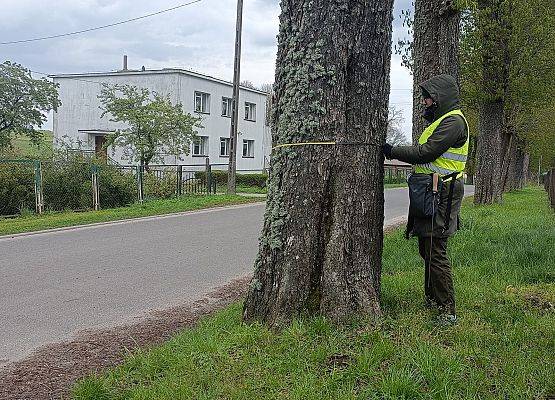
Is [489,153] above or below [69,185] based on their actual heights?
above

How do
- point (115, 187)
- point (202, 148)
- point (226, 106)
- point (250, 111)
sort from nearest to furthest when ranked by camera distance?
point (115, 187), point (202, 148), point (226, 106), point (250, 111)

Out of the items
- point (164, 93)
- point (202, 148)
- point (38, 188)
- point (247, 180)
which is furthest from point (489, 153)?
point (202, 148)

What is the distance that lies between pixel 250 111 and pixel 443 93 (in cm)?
4229

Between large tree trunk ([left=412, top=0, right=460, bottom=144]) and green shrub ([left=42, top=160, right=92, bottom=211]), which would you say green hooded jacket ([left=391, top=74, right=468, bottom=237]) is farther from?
green shrub ([left=42, top=160, right=92, bottom=211])

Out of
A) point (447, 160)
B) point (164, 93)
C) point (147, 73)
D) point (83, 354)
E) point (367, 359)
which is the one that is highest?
point (147, 73)

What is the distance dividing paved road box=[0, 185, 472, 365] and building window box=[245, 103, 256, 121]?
31614 mm

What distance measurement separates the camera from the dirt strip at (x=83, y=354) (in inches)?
166

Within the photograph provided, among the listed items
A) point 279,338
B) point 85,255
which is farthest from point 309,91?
point 85,255

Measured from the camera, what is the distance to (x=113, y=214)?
17406 millimetres

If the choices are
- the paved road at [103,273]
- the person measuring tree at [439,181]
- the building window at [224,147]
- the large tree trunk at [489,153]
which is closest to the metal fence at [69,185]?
the paved road at [103,273]

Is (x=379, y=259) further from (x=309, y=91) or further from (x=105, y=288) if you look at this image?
(x=105, y=288)

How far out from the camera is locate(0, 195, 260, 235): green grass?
1468cm

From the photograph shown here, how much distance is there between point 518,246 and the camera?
8.22 meters

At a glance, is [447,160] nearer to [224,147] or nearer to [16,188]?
[16,188]
